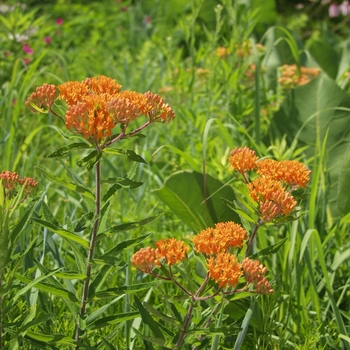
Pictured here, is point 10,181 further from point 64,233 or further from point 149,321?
point 149,321

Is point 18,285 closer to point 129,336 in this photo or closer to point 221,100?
point 129,336

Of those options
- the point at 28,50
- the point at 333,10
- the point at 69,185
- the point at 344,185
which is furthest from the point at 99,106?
the point at 333,10

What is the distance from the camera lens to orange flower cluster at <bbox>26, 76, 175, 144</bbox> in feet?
3.69

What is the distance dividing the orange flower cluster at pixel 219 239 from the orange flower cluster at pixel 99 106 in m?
0.26

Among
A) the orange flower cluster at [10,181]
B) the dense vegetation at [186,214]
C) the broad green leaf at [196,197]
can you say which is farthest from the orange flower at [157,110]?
the broad green leaf at [196,197]

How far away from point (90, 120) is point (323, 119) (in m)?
1.60

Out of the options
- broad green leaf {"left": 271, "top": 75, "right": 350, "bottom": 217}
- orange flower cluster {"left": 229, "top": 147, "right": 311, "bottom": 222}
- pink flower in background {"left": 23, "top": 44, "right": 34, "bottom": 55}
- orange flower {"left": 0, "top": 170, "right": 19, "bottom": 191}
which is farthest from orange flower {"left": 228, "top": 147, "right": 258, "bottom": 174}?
pink flower in background {"left": 23, "top": 44, "right": 34, "bottom": 55}

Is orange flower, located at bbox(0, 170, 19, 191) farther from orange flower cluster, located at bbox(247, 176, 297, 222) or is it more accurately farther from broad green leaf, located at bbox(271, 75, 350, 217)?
broad green leaf, located at bbox(271, 75, 350, 217)

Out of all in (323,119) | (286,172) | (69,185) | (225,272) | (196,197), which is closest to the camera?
(225,272)

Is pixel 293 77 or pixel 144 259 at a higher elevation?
pixel 144 259

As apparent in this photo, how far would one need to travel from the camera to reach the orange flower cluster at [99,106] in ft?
3.69

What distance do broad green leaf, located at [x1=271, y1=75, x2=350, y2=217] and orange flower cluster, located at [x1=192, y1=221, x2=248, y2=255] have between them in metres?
1.27

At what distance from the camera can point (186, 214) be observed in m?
1.93

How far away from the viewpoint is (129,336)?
151cm
